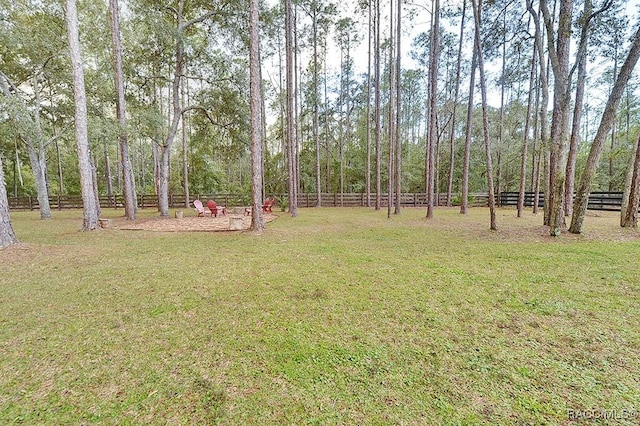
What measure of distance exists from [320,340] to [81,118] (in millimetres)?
9653

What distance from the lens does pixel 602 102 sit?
18.6 meters

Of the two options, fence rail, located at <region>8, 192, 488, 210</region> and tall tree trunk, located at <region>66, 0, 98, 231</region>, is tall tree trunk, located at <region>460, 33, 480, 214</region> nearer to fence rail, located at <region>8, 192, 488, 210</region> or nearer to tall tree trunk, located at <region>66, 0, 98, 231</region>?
fence rail, located at <region>8, 192, 488, 210</region>

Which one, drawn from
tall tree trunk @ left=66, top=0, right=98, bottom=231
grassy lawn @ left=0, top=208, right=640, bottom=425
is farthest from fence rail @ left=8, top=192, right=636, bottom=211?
grassy lawn @ left=0, top=208, right=640, bottom=425

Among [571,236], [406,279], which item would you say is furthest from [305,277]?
[571,236]

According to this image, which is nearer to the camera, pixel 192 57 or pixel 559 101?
pixel 559 101

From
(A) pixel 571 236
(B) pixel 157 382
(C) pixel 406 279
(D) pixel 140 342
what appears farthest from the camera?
(A) pixel 571 236

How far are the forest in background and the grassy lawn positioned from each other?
17.6 feet

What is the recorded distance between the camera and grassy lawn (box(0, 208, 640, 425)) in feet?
5.26

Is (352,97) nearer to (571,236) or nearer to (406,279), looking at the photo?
(571,236)

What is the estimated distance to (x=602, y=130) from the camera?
6234mm

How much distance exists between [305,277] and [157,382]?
2.32 metres

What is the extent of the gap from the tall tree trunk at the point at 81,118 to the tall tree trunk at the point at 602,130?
13.3m

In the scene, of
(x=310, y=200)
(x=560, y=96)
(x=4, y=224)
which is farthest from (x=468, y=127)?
(x=4, y=224)

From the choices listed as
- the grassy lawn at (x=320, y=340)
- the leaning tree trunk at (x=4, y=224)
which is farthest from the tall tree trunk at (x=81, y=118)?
the grassy lawn at (x=320, y=340)
